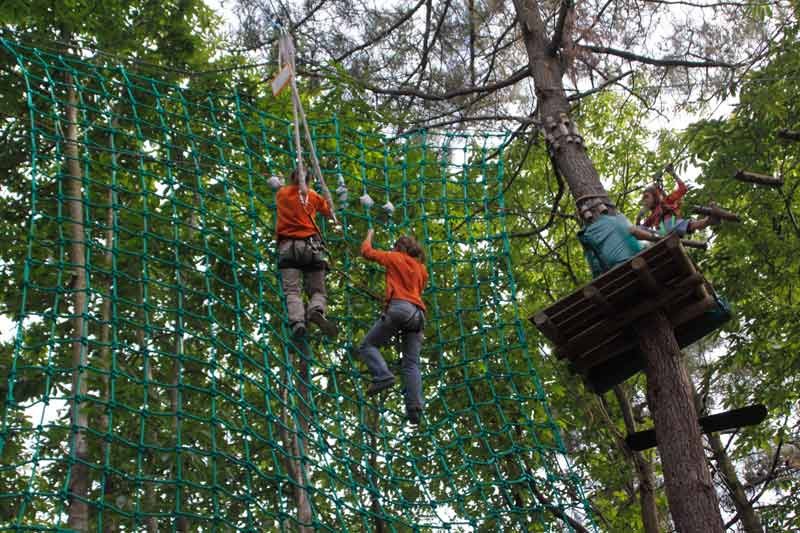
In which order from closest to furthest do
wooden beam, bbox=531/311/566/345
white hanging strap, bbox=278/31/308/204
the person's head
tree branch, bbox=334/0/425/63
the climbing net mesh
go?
wooden beam, bbox=531/311/566/345, white hanging strap, bbox=278/31/308/204, the person's head, the climbing net mesh, tree branch, bbox=334/0/425/63

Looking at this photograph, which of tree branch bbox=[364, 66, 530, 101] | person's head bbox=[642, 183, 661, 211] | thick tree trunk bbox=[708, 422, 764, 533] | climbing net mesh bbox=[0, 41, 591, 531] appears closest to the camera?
person's head bbox=[642, 183, 661, 211]

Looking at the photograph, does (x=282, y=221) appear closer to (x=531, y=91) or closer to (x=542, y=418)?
(x=531, y=91)

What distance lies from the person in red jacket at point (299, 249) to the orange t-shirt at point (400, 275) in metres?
0.23

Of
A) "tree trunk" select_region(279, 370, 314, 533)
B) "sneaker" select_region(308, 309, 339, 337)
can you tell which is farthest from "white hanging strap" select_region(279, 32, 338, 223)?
"tree trunk" select_region(279, 370, 314, 533)

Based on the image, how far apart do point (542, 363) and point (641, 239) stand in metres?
2.79

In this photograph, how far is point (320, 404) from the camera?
19.2 ft

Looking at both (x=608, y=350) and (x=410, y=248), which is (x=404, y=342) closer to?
(x=410, y=248)

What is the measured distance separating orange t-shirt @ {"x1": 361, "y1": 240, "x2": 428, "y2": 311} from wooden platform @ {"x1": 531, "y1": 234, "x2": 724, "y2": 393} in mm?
553

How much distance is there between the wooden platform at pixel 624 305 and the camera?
3.69 m

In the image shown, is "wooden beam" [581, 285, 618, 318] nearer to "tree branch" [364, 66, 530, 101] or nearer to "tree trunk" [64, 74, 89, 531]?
"tree branch" [364, 66, 530, 101]

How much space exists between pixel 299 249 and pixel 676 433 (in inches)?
70.7

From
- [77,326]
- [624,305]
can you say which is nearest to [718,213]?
[624,305]

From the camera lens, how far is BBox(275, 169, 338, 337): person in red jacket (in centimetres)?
403

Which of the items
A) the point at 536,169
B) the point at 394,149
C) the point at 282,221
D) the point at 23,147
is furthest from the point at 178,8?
the point at 536,169
